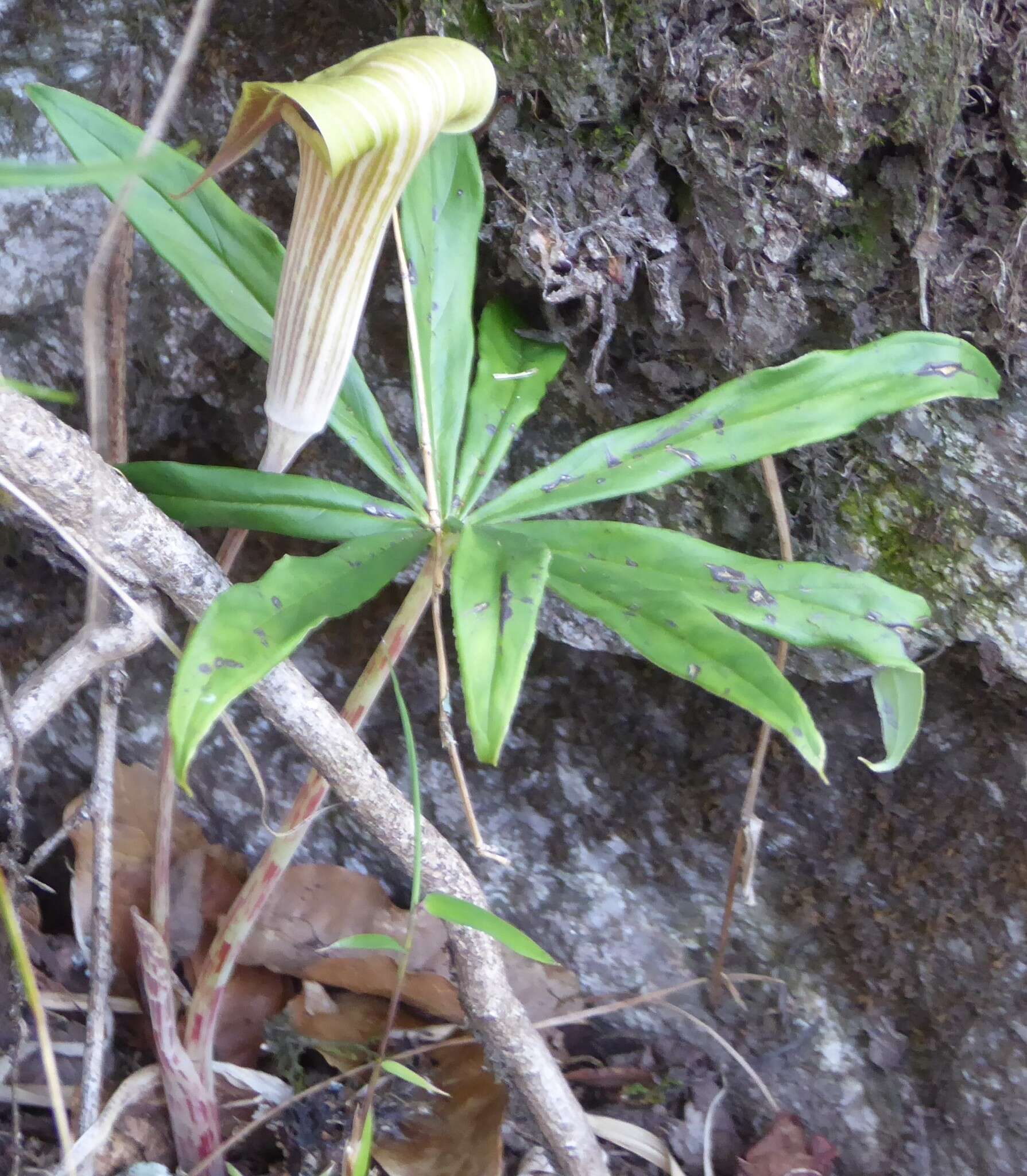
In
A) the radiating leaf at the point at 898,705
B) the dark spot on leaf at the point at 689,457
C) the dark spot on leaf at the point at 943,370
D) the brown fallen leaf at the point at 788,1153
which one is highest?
the dark spot on leaf at the point at 943,370

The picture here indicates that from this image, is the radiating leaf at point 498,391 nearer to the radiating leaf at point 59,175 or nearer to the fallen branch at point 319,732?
the fallen branch at point 319,732

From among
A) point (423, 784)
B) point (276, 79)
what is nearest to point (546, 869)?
point (423, 784)

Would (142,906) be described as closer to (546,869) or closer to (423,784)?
(423,784)

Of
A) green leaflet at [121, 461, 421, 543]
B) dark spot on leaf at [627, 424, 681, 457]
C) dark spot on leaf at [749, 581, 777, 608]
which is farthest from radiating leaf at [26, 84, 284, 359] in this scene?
dark spot on leaf at [749, 581, 777, 608]

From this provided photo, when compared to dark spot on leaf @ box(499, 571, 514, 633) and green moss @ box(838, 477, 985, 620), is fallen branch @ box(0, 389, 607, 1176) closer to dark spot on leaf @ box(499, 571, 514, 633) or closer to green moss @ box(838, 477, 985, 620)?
dark spot on leaf @ box(499, 571, 514, 633)

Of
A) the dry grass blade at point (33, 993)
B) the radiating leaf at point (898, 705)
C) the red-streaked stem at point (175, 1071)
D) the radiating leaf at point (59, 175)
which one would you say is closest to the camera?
the radiating leaf at point (59, 175)

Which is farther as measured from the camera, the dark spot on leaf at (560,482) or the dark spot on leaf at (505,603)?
the dark spot on leaf at (560,482)

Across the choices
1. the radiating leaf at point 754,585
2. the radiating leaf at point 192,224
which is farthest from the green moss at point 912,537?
the radiating leaf at point 192,224
